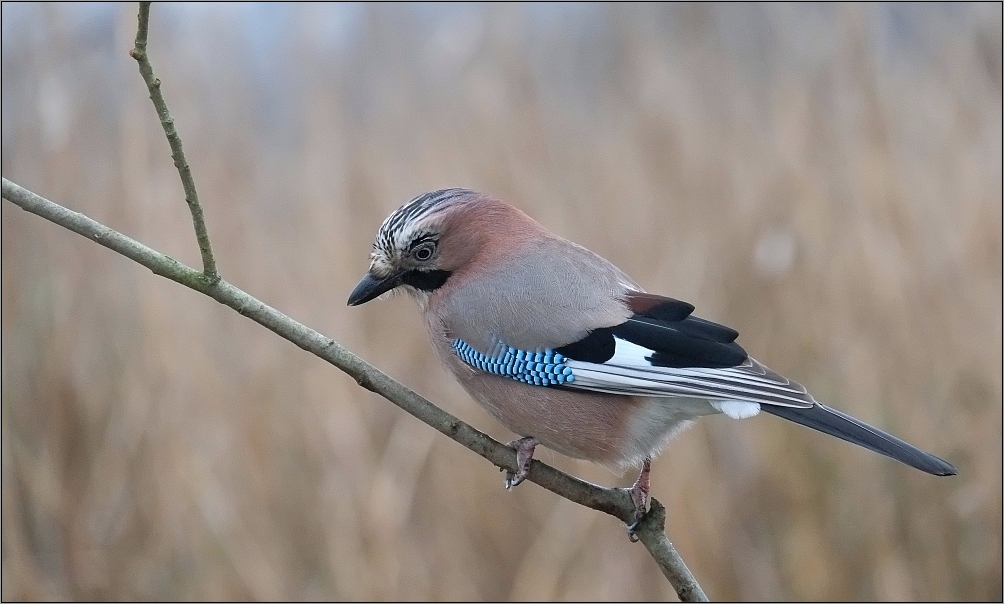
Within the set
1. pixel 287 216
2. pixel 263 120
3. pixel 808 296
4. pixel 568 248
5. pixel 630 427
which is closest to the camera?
pixel 630 427

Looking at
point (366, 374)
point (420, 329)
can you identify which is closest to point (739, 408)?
point (366, 374)

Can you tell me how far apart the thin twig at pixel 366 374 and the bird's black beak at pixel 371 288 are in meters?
0.55

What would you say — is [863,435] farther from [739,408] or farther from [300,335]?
[300,335]

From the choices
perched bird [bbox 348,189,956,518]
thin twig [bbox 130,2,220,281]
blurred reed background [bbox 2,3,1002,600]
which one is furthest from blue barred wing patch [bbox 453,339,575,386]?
blurred reed background [bbox 2,3,1002,600]

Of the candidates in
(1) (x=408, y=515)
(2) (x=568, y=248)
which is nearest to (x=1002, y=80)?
(2) (x=568, y=248)

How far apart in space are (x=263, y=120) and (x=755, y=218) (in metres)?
2.30

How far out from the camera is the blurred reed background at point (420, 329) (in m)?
3.36

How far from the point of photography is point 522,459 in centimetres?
212

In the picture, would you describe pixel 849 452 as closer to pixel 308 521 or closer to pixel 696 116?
pixel 696 116

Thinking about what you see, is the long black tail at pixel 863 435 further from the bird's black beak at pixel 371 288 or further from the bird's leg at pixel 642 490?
the bird's black beak at pixel 371 288

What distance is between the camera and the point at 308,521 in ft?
11.6

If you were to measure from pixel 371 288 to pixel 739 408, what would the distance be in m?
0.96

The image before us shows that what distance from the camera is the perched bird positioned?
7.08 ft

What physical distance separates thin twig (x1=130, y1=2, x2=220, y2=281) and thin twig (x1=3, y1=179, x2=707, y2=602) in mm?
45
